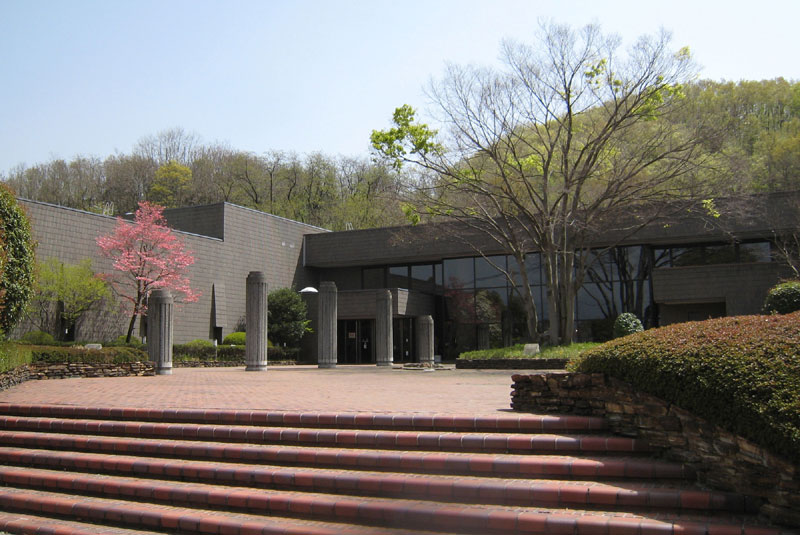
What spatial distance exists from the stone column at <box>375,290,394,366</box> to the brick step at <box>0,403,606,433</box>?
1666 centimetres

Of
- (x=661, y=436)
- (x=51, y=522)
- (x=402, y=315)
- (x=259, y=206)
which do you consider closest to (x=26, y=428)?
(x=51, y=522)

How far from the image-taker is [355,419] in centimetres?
764

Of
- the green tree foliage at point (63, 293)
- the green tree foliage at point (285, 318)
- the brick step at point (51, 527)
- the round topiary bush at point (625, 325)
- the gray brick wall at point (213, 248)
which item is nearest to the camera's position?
the brick step at point (51, 527)

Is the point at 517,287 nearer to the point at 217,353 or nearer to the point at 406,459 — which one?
the point at 217,353

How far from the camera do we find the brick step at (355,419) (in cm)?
698

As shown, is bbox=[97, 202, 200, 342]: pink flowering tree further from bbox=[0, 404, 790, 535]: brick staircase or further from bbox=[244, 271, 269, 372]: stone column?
bbox=[0, 404, 790, 535]: brick staircase

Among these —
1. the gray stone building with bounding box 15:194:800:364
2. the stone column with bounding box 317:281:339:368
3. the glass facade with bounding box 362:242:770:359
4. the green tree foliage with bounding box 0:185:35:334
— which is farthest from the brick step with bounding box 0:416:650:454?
the glass facade with bounding box 362:242:770:359

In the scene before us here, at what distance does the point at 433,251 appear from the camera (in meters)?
33.6

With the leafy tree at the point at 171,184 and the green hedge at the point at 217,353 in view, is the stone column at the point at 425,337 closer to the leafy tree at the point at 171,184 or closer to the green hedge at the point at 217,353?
the green hedge at the point at 217,353

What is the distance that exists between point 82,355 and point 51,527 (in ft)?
36.5

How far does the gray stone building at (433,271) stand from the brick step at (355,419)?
1705 centimetres

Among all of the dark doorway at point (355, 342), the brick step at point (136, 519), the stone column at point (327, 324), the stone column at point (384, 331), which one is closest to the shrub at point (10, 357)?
the brick step at point (136, 519)

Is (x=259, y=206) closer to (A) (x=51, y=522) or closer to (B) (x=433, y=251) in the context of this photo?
(B) (x=433, y=251)

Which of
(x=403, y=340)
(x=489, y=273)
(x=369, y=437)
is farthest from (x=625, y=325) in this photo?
(x=369, y=437)
